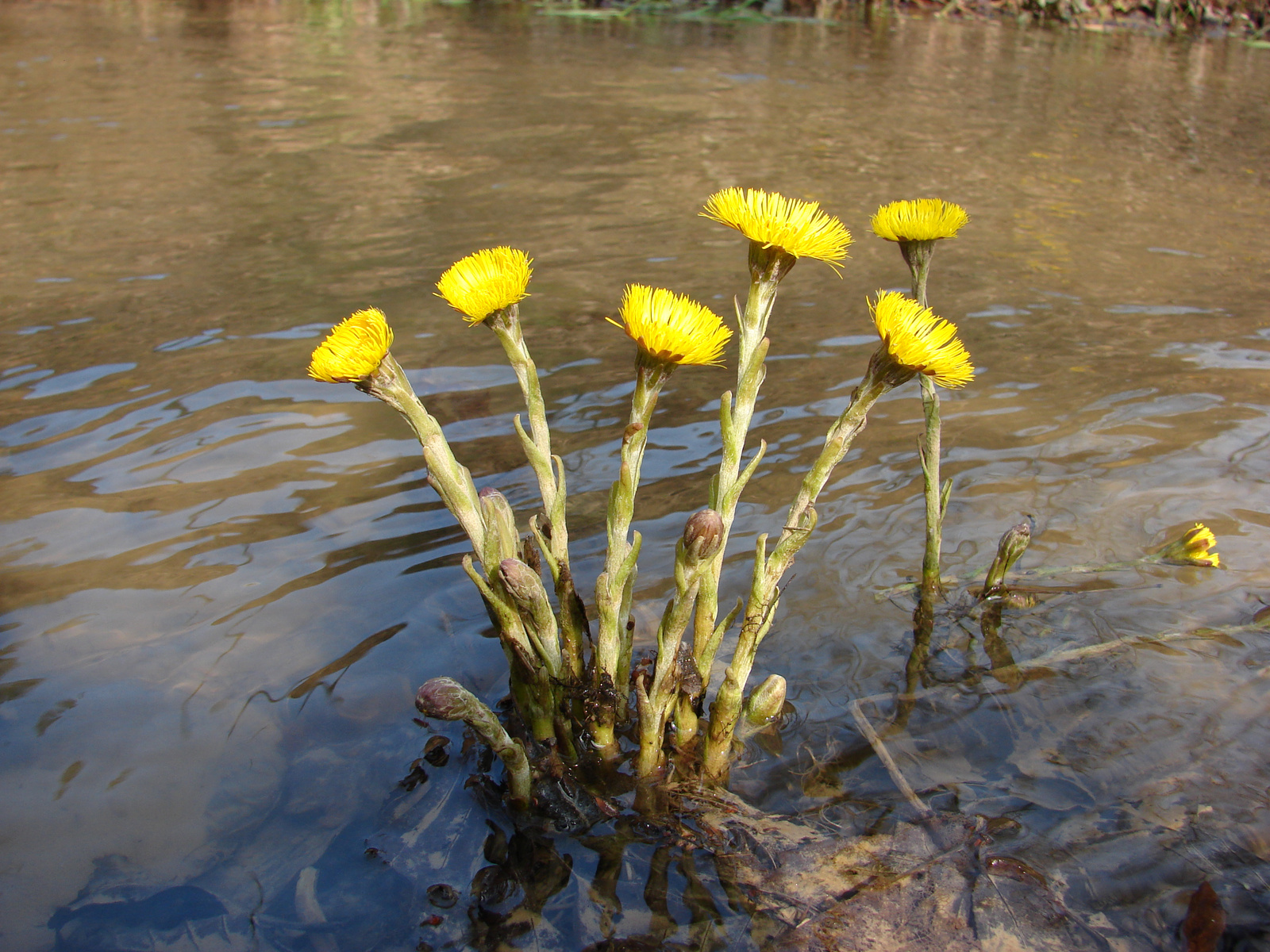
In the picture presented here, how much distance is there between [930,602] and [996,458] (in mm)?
862

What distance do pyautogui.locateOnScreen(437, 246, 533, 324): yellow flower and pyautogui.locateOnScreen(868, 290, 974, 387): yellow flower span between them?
550 millimetres

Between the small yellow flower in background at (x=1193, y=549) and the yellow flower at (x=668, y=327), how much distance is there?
1442 mm

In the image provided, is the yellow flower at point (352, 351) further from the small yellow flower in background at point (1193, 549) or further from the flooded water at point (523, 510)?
the small yellow flower in background at point (1193, 549)

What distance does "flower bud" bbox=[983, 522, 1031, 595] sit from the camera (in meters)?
1.90

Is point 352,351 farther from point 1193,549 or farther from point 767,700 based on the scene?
point 1193,549

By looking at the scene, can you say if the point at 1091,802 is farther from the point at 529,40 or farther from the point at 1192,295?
the point at 529,40

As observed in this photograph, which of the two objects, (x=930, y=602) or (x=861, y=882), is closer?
(x=861, y=882)

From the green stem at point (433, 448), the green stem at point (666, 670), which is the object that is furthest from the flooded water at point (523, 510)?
the green stem at point (433, 448)

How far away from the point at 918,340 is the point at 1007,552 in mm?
854

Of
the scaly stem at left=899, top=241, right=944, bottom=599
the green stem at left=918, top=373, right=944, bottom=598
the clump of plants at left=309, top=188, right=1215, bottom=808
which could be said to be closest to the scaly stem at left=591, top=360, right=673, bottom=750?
the clump of plants at left=309, top=188, right=1215, bottom=808

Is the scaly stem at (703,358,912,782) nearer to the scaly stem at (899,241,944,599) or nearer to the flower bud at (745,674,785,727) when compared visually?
the flower bud at (745,674,785,727)

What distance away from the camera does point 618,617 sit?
4.75 ft

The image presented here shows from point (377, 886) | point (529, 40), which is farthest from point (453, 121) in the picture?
point (377, 886)

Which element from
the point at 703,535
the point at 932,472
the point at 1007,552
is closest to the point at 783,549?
the point at 703,535
